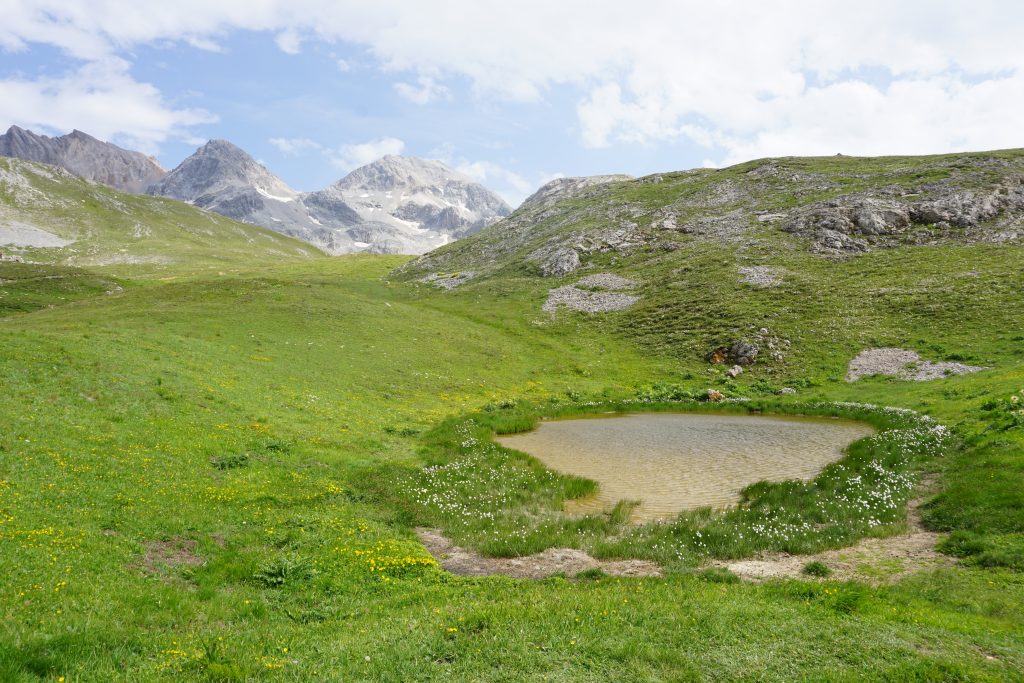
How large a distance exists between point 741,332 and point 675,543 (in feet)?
153

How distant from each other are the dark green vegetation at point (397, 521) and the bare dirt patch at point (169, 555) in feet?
0.26

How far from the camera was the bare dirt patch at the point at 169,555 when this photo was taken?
14.1 m

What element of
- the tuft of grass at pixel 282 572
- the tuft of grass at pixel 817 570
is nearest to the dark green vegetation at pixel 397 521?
the tuft of grass at pixel 282 572

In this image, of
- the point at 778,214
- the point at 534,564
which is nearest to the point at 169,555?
the point at 534,564

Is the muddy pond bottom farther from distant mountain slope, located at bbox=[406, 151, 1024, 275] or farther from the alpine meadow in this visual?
distant mountain slope, located at bbox=[406, 151, 1024, 275]

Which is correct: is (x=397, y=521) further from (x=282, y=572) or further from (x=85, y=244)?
(x=85, y=244)

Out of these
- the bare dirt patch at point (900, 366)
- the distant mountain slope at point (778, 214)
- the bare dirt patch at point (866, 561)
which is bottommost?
→ the bare dirt patch at point (866, 561)

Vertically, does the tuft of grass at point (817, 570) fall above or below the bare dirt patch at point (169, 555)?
below

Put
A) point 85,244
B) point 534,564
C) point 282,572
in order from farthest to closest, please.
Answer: point 85,244
point 534,564
point 282,572

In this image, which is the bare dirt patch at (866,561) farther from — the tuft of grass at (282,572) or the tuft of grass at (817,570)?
the tuft of grass at (282,572)

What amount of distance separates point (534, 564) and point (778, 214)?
95.6 metres

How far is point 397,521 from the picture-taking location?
20.0 meters

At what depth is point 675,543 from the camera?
692 inches

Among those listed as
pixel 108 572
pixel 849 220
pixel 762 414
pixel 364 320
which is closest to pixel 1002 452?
pixel 762 414
